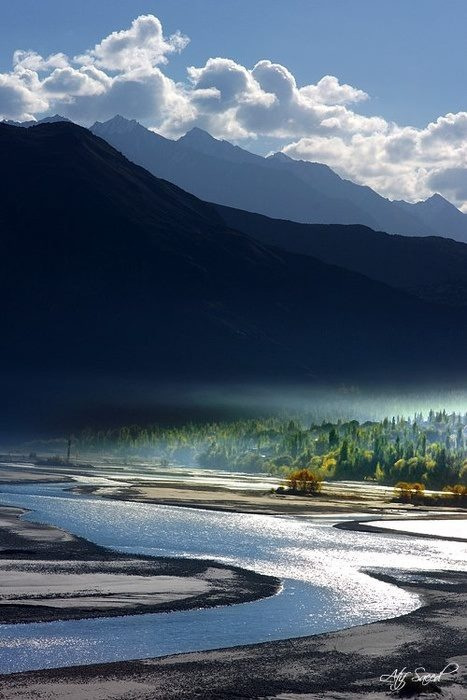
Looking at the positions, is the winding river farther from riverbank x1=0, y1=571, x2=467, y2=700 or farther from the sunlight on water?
the sunlight on water

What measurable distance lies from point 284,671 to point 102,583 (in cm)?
2110

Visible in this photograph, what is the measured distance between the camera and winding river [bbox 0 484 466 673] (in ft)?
140

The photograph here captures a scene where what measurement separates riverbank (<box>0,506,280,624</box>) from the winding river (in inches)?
63.6

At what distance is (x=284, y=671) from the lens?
39.2 metres

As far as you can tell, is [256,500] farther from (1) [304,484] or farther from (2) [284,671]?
(2) [284,671]

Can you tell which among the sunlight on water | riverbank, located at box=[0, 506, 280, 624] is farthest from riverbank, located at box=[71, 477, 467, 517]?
riverbank, located at box=[0, 506, 280, 624]

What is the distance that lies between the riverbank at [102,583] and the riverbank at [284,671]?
9.29 m

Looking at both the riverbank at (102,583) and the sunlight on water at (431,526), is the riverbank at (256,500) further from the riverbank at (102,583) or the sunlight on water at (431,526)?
the riverbank at (102,583)

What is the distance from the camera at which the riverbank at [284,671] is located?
3538cm

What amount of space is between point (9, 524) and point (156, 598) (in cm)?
4127

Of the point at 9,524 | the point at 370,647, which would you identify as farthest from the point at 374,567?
the point at 9,524

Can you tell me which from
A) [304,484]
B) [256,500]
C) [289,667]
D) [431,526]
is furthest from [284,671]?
A: [304,484]

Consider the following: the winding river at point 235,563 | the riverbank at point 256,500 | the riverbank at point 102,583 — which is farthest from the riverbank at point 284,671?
the riverbank at point 256,500

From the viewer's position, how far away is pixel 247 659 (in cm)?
4088
